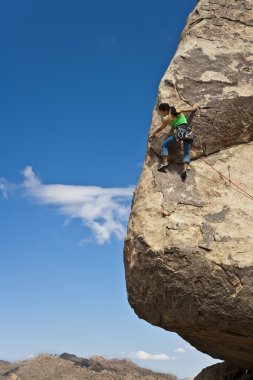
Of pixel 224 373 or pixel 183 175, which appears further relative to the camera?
pixel 224 373

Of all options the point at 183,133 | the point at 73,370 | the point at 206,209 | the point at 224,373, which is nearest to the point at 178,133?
the point at 183,133

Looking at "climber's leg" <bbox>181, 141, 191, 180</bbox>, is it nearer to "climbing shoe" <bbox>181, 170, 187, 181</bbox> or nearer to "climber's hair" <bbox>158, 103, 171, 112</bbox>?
"climbing shoe" <bbox>181, 170, 187, 181</bbox>

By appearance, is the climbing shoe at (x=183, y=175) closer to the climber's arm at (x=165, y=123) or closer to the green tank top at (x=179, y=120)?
the green tank top at (x=179, y=120)

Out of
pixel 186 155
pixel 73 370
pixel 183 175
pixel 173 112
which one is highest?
pixel 173 112

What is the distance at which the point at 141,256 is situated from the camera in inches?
326

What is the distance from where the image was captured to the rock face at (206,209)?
776 centimetres

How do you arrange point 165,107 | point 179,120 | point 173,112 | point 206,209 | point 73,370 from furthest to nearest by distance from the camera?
point 73,370 < point 165,107 < point 173,112 < point 179,120 < point 206,209

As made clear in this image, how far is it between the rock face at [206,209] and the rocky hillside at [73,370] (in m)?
13.8

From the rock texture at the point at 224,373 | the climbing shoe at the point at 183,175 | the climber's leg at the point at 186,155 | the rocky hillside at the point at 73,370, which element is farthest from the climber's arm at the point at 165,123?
the rocky hillside at the point at 73,370

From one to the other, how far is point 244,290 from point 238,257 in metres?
→ 0.52

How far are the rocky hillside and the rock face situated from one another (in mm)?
13795

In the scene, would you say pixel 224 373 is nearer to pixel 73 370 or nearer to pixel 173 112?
pixel 173 112

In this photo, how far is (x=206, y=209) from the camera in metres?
8.34

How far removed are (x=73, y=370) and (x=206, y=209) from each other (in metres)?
17.3
